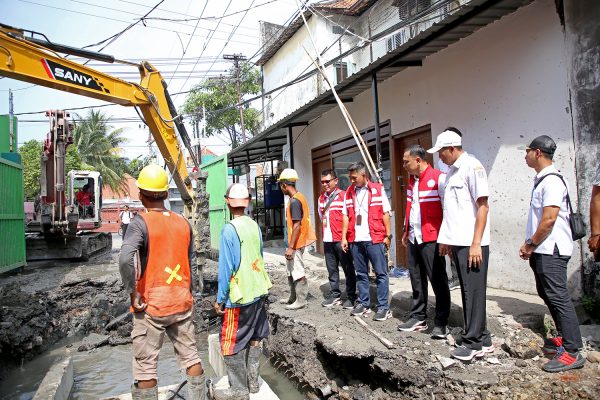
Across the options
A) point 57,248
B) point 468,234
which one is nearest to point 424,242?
point 468,234

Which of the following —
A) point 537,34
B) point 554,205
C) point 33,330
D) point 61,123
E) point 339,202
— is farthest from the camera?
point 61,123

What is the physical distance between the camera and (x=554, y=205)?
3.33m

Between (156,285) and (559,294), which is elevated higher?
(156,285)

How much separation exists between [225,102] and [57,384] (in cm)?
2079

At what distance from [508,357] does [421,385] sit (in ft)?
2.51

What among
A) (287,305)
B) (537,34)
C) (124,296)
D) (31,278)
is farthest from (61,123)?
(537,34)

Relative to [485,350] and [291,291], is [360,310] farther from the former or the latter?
[485,350]

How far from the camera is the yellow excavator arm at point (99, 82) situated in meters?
5.53

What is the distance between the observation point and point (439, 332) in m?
3.99

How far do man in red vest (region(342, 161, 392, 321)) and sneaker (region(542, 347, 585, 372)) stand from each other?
1.82 metres

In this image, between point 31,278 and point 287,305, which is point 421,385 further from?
point 31,278

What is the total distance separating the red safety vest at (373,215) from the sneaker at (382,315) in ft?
2.62

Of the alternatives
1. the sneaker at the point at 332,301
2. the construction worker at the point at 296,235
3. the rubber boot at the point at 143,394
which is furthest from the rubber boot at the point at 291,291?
the rubber boot at the point at 143,394

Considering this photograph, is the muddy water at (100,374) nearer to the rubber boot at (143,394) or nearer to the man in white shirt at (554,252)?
the rubber boot at (143,394)
